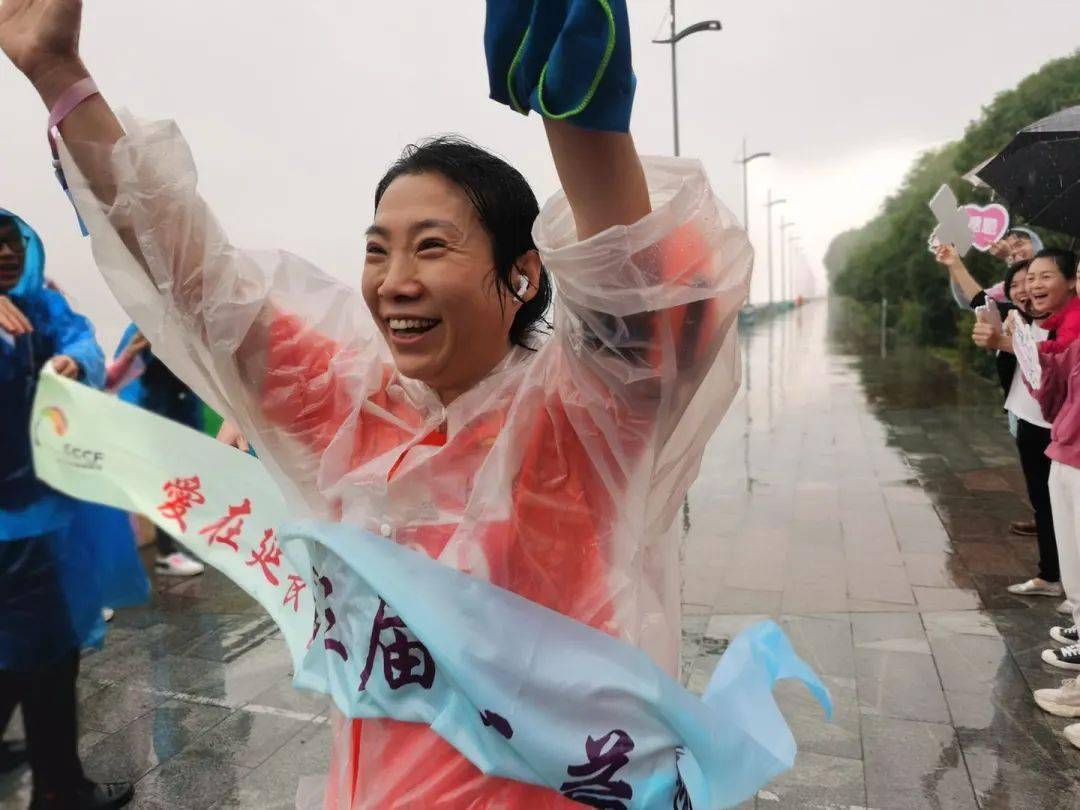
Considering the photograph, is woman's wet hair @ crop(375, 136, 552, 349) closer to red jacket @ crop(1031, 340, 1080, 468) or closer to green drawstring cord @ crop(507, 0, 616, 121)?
green drawstring cord @ crop(507, 0, 616, 121)

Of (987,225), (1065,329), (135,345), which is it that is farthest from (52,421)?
(987,225)

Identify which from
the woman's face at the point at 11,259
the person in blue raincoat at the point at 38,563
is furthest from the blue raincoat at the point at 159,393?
the woman's face at the point at 11,259

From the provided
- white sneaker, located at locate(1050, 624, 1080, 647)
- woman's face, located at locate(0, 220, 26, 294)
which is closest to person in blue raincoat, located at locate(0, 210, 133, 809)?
woman's face, located at locate(0, 220, 26, 294)

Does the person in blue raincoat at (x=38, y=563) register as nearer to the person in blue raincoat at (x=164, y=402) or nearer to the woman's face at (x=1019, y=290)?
the person in blue raincoat at (x=164, y=402)

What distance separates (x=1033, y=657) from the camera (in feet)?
11.5

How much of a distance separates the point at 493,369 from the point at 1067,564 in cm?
312

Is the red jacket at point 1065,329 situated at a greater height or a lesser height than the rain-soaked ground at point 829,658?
greater

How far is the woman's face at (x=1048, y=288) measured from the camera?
3.79m

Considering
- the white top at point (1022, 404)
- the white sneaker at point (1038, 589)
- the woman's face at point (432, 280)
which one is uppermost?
the woman's face at point (432, 280)

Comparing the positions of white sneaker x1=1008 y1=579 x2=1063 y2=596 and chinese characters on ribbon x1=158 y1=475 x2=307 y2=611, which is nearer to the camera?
chinese characters on ribbon x1=158 y1=475 x2=307 y2=611

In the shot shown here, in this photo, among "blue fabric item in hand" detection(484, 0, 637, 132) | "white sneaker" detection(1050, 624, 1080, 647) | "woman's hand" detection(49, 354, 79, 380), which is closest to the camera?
"blue fabric item in hand" detection(484, 0, 637, 132)

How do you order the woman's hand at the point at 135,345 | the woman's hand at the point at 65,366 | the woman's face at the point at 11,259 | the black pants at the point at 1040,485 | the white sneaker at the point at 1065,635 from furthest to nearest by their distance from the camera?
the black pants at the point at 1040,485, the woman's hand at the point at 135,345, the white sneaker at the point at 1065,635, the woman's hand at the point at 65,366, the woman's face at the point at 11,259

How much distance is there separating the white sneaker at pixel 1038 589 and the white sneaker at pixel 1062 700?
1220 millimetres

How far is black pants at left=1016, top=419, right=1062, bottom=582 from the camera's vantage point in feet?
14.0
